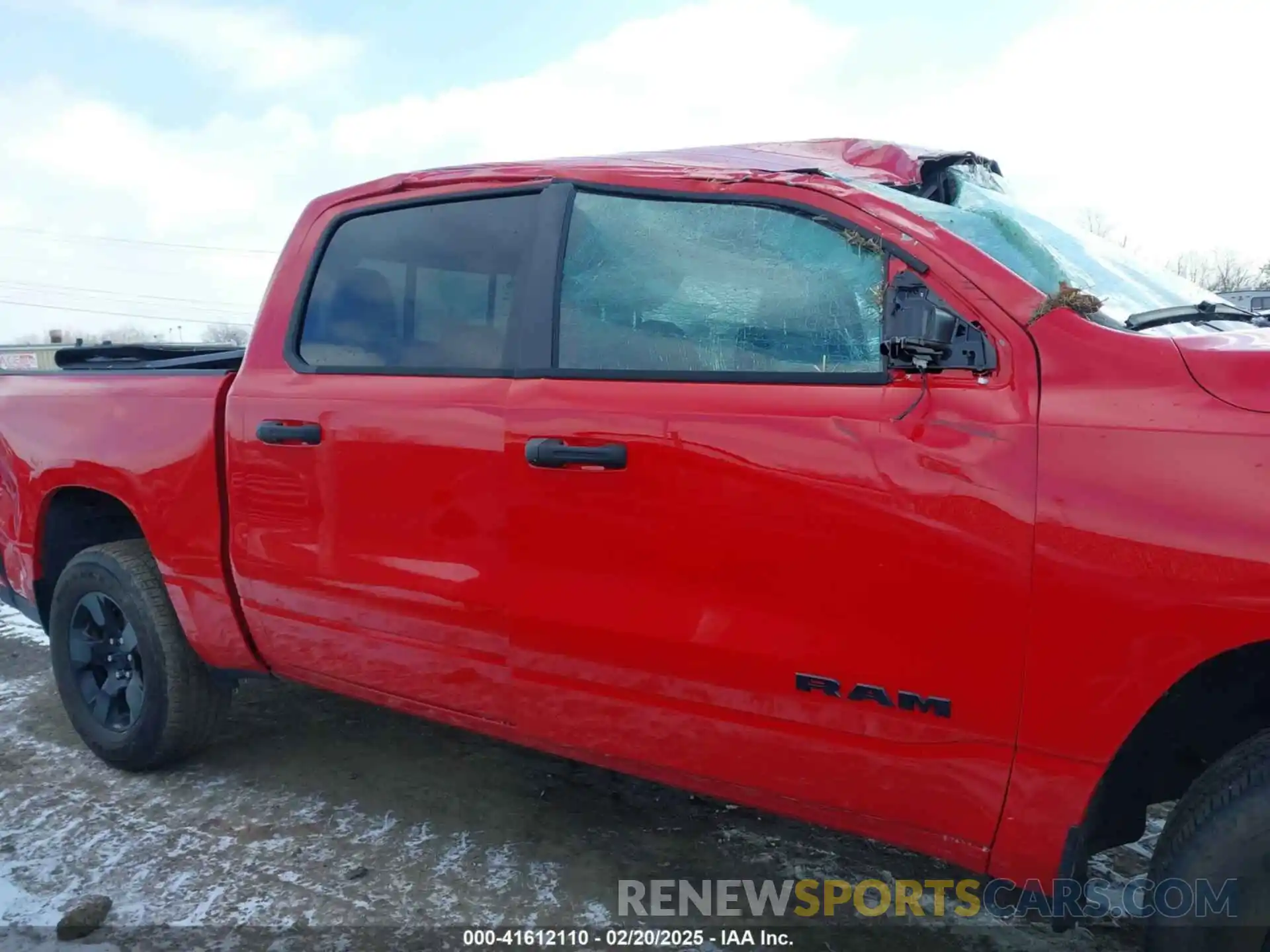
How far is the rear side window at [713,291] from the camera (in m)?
2.00

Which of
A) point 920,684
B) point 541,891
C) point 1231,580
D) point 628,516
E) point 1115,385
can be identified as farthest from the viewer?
point 541,891

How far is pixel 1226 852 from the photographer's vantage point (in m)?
1.58

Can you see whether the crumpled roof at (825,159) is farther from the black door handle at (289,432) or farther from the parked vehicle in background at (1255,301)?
the black door handle at (289,432)

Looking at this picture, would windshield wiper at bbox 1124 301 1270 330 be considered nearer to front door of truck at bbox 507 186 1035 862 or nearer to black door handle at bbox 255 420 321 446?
front door of truck at bbox 507 186 1035 862

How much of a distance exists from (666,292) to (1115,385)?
3.28 feet

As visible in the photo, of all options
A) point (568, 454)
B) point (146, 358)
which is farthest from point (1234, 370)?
point (146, 358)

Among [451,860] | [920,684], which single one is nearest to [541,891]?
[451,860]

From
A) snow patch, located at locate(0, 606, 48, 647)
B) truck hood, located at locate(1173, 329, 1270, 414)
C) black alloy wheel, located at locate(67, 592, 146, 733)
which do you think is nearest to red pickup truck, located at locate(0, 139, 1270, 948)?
truck hood, located at locate(1173, 329, 1270, 414)

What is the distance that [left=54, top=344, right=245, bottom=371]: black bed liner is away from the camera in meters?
3.57

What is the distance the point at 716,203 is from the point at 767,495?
0.72 m

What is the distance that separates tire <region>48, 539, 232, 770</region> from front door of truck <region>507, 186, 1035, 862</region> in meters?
1.46

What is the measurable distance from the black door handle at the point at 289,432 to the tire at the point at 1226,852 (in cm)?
228

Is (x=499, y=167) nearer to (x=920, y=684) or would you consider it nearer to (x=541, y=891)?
A: (x=920, y=684)

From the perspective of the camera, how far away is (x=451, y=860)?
2.69 m
